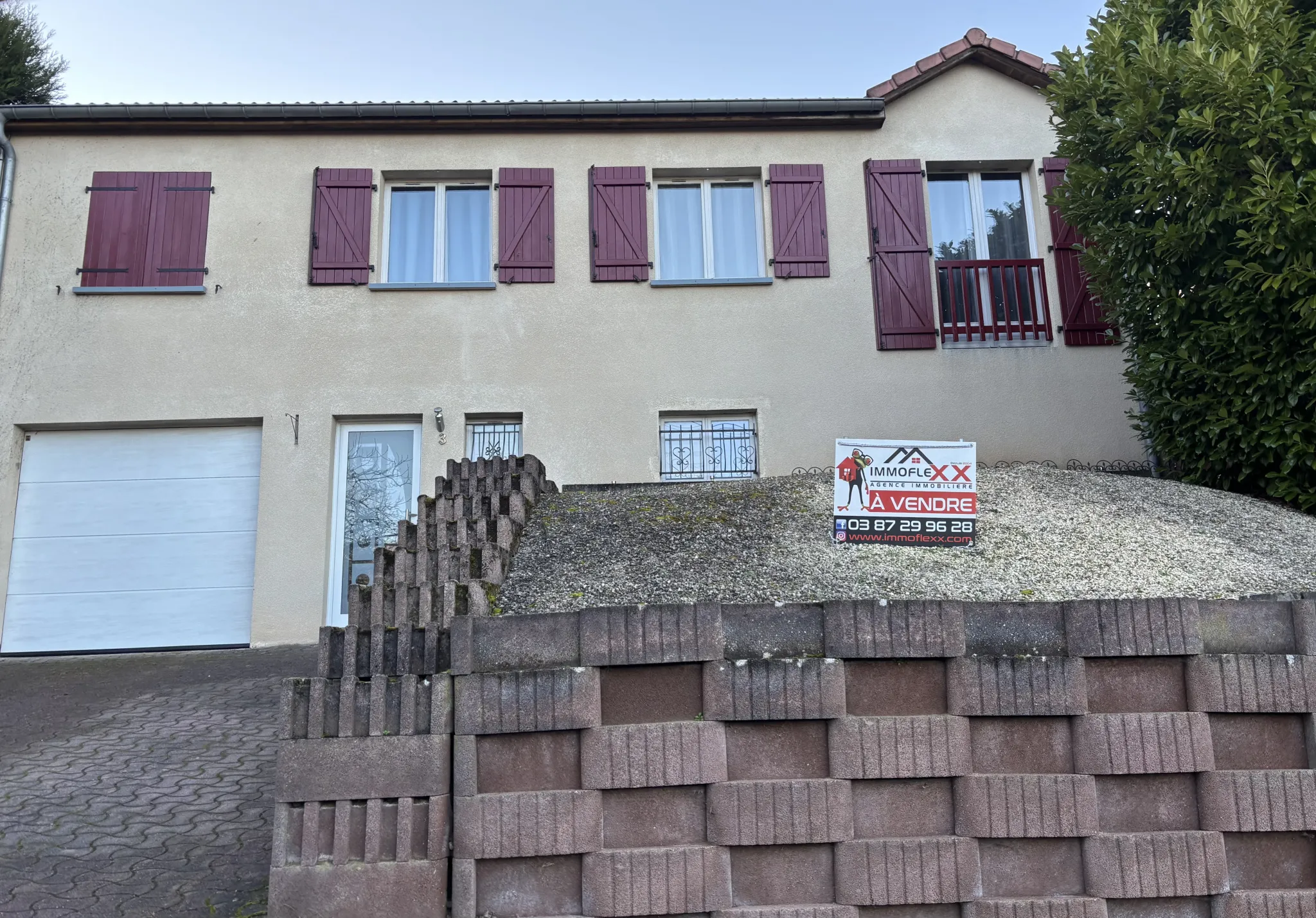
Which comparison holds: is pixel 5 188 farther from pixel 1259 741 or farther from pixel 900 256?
pixel 1259 741

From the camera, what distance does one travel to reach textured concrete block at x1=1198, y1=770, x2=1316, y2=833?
4.23 m

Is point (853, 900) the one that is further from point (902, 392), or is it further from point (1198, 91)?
point (902, 392)

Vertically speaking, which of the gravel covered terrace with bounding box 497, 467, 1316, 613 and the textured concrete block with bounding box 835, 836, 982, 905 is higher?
the gravel covered terrace with bounding box 497, 467, 1316, 613

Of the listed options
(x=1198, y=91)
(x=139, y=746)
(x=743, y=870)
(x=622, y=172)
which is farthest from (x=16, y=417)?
(x=1198, y=91)

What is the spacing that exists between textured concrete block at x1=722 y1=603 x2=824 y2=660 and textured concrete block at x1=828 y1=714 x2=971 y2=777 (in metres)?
0.33

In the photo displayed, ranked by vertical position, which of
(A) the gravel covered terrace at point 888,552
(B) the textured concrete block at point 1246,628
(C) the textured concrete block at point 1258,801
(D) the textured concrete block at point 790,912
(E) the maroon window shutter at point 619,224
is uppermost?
(E) the maroon window shutter at point 619,224

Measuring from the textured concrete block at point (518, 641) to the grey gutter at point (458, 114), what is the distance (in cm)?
794

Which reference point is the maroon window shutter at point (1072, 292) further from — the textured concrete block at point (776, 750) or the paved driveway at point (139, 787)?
the paved driveway at point (139, 787)

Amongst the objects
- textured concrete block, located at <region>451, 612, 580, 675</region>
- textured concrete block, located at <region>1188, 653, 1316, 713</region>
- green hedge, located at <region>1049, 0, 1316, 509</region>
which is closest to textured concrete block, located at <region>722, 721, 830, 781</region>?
textured concrete block, located at <region>451, 612, 580, 675</region>

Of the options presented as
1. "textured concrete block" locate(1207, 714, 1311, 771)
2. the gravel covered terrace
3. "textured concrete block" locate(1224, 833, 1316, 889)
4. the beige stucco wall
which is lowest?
"textured concrete block" locate(1224, 833, 1316, 889)

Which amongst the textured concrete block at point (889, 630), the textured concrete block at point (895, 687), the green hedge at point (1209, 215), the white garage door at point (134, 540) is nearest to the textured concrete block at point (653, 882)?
the textured concrete block at point (895, 687)

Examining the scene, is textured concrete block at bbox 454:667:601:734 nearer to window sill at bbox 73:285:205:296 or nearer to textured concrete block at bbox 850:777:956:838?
textured concrete block at bbox 850:777:956:838

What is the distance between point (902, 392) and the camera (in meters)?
10.6

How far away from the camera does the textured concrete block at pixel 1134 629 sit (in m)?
4.31
